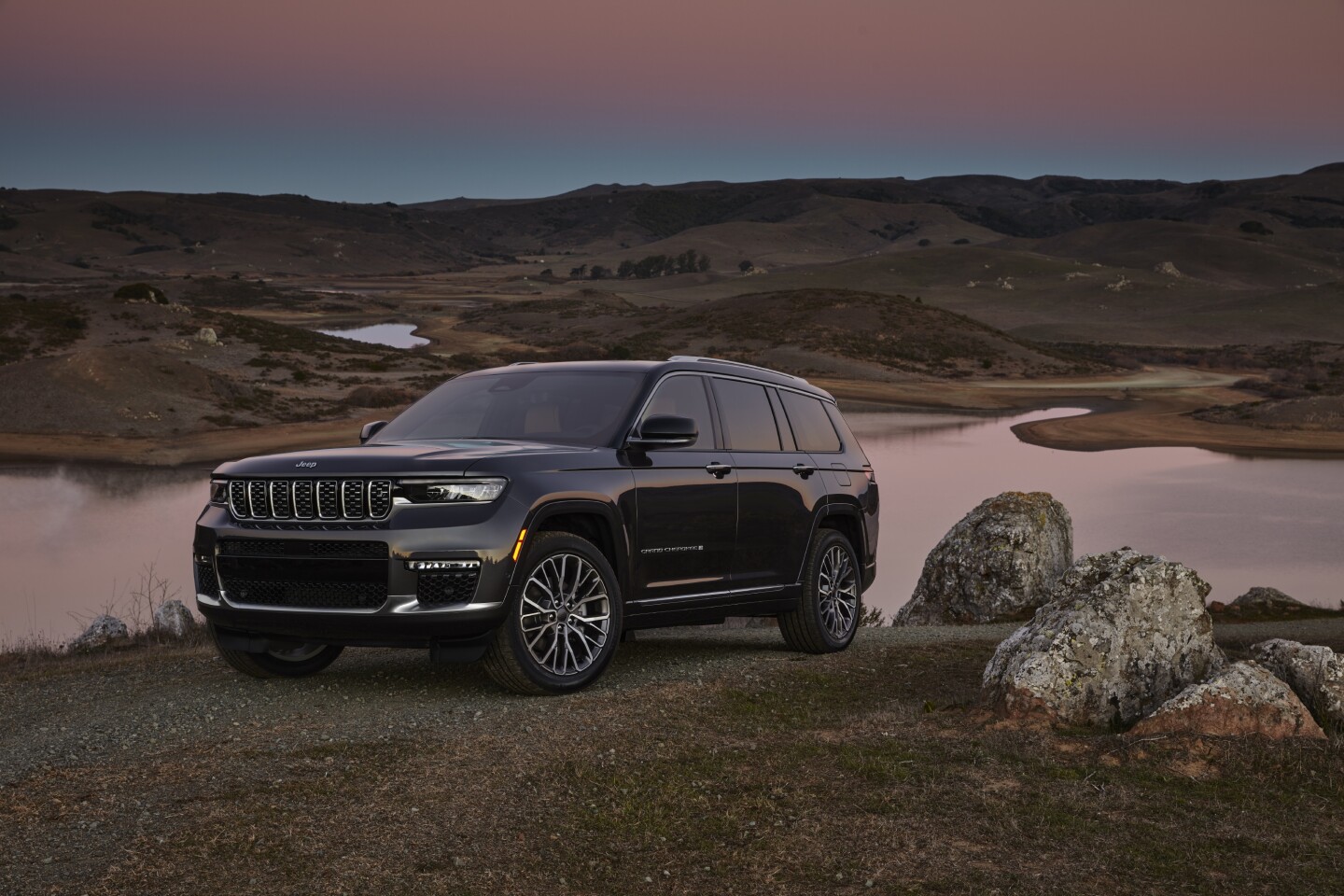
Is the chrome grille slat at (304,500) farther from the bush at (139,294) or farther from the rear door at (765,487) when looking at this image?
the bush at (139,294)

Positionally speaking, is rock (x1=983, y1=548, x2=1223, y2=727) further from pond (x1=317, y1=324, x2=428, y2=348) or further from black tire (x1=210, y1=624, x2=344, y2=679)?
pond (x1=317, y1=324, x2=428, y2=348)

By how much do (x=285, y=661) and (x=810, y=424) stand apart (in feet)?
13.9

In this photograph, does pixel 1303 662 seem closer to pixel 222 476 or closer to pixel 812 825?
pixel 812 825

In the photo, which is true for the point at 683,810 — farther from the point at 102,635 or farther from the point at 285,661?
the point at 102,635

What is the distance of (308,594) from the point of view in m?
7.66

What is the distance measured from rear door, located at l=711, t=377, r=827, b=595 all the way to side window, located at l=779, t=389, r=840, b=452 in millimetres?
157

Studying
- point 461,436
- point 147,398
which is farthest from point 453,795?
point 147,398

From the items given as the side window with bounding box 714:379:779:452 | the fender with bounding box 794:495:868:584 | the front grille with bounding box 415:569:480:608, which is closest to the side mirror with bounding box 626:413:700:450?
the side window with bounding box 714:379:779:452

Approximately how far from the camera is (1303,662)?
7.91 meters

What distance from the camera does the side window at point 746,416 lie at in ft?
31.4

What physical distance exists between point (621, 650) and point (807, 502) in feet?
5.88

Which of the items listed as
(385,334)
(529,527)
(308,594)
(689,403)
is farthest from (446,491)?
(385,334)

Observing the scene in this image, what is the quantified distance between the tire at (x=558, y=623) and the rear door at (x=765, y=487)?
1.39m

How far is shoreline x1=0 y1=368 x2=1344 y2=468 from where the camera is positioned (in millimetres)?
37750
